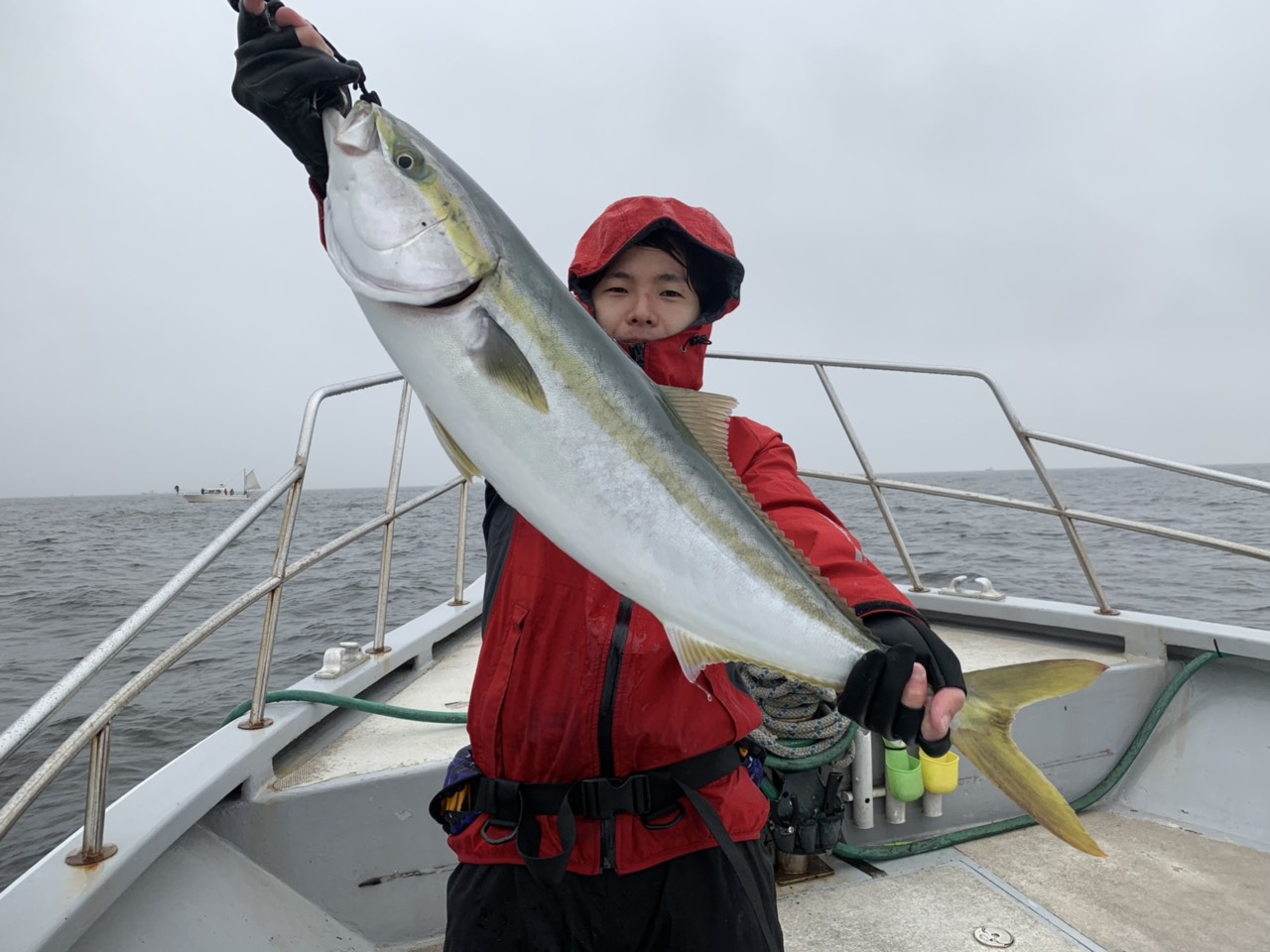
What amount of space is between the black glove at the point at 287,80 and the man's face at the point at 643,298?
85cm

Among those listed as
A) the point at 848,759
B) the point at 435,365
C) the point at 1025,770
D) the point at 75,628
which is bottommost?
the point at 75,628

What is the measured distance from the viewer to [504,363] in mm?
1614

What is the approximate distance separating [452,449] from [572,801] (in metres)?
0.89

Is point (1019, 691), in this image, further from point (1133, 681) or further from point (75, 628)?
point (75, 628)

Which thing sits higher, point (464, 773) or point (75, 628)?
point (464, 773)

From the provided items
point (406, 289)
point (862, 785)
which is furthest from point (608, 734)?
point (862, 785)

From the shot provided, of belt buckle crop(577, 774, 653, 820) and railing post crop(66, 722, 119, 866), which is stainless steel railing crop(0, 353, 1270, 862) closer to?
railing post crop(66, 722, 119, 866)

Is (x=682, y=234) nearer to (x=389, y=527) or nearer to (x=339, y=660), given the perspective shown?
(x=389, y=527)

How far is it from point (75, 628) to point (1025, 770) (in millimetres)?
14333

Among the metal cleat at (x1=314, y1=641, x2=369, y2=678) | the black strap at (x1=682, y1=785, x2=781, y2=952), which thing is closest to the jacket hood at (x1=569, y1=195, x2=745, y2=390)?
the black strap at (x1=682, y1=785, x2=781, y2=952)

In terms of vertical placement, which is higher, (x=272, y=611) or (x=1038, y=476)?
(x=1038, y=476)

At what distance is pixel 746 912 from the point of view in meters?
1.84

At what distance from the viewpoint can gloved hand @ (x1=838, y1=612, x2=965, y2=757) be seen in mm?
1642

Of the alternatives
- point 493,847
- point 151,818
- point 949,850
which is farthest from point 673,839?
point 949,850
